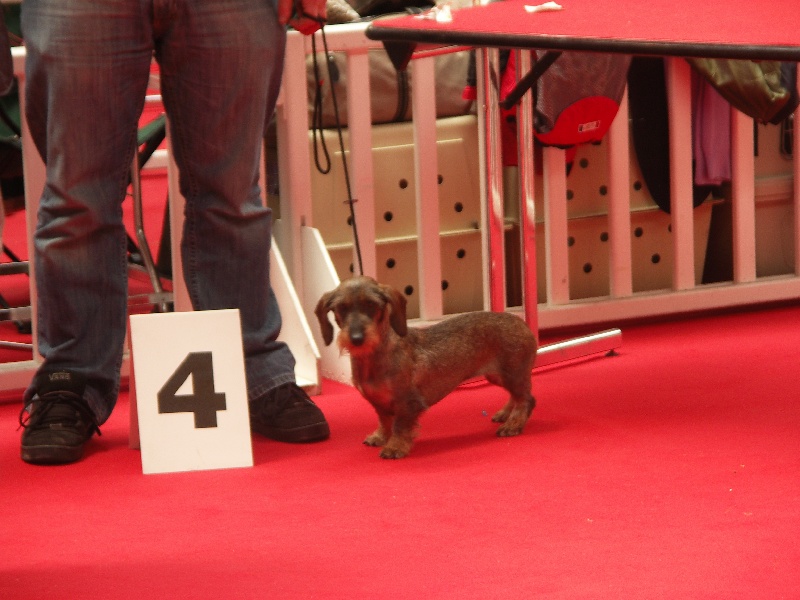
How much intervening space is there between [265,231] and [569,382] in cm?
81

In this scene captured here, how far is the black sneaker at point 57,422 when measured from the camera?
86.7 inches

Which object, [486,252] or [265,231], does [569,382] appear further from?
[265,231]

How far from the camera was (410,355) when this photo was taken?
2.23m

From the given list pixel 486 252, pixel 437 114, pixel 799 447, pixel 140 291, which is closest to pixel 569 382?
pixel 486 252

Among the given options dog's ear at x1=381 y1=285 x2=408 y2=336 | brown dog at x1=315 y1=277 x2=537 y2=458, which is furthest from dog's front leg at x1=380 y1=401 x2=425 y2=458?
dog's ear at x1=381 y1=285 x2=408 y2=336

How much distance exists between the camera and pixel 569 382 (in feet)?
9.02

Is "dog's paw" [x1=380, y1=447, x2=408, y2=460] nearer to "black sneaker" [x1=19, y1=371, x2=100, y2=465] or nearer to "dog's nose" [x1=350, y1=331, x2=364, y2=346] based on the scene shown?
"dog's nose" [x1=350, y1=331, x2=364, y2=346]

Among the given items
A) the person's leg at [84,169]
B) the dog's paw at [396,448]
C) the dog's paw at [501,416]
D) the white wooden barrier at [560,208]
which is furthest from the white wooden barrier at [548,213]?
the dog's paw at [396,448]

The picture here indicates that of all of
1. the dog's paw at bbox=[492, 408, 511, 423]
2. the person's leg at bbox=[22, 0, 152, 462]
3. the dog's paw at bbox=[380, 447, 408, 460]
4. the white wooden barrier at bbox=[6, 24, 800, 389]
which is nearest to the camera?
the person's leg at bbox=[22, 0, 152, 462]

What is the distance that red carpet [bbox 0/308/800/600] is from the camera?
5.15 feet

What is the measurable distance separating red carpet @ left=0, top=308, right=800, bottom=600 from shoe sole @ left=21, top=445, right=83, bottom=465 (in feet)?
0.06

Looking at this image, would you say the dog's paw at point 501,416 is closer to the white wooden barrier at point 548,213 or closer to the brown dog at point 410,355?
the brown dog at point 410,355

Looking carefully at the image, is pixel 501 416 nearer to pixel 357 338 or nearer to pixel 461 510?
pixel 357 338

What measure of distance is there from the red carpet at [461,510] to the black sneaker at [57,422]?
28 millimetres
